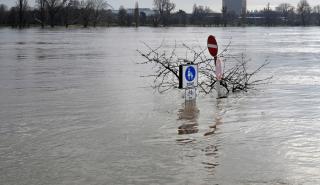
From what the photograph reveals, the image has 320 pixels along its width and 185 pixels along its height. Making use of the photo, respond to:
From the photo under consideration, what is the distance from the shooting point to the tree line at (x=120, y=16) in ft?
412

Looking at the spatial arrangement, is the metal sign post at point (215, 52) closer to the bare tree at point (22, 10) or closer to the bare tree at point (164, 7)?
the bare tree at point (22, 10)

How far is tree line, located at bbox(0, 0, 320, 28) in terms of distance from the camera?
126m

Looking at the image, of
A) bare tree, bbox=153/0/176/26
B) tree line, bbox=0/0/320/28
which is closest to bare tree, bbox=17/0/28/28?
tree line, bbox=0/0/320/28

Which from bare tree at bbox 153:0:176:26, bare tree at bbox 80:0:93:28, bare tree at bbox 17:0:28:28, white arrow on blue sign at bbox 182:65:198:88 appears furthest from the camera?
bare tree at bbox 153:0:176:26

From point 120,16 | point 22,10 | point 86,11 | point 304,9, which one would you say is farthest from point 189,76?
point 304,9

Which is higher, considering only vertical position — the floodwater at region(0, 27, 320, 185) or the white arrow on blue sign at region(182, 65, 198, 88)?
the white arrow on blue sign at region(182, 65, 198, 88)

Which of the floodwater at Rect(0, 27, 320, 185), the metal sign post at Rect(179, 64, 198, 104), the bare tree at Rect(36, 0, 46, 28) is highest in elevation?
the bare tree at Rect(36, 0, 46, 28)

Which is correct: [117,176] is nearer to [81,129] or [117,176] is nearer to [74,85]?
[81,129]

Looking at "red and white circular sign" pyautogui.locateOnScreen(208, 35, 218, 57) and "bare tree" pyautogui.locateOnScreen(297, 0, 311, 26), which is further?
"bare tree" pyautogui.locateOnScreen(297, 0, 311, 26)

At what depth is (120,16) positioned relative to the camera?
150375 millimetres

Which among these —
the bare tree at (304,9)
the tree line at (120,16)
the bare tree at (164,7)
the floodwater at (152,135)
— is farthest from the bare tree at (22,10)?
the floodwater at (152,135)

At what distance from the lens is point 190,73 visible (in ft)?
39.8

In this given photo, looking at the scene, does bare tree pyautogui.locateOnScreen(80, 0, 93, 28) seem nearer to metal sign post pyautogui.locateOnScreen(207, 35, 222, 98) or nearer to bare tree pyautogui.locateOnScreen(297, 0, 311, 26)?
bare tree pyautogui.locateOnScreen(297, 0, 311, 26)

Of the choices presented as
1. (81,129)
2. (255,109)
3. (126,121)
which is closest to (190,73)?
(255,109)
